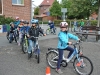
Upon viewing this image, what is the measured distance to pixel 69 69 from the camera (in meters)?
6.30

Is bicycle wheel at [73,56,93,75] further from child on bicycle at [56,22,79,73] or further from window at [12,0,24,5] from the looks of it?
window at [12,0,24,5]

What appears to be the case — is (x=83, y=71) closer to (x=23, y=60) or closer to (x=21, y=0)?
(x=23, y=60)

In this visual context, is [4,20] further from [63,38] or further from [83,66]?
[83,66]

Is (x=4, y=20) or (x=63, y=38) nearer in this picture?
(x=63, y=38)

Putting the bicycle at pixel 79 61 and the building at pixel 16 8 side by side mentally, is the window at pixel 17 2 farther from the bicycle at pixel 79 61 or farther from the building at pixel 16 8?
the bicycle at pixel 79 61

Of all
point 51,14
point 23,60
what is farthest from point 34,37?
point 51,14

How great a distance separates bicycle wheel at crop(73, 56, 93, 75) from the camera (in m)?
5.54

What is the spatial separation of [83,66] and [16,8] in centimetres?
1671

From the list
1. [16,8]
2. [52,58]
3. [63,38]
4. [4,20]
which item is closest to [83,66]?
[63,38]

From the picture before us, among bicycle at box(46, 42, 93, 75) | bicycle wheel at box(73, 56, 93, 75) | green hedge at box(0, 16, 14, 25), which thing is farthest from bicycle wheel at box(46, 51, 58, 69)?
green hedge at box(0, 16, 14, 25)

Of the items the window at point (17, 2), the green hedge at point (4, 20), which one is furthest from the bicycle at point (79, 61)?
the window at point (17, 2)

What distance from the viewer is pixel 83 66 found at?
567 centimetres

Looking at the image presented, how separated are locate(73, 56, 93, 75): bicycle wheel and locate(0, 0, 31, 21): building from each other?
15962 millimetres

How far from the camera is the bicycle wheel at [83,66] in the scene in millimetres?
5543
